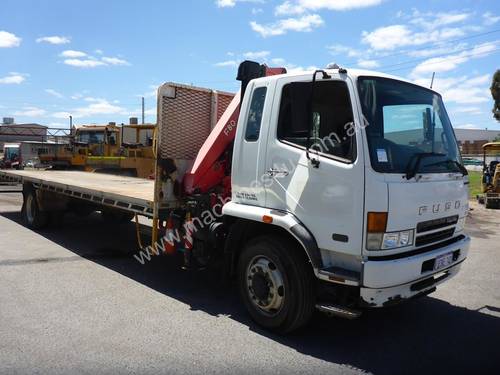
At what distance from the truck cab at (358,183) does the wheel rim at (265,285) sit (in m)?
0.01

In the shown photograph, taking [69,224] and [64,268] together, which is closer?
[64,268]

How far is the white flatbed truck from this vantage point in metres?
3.70

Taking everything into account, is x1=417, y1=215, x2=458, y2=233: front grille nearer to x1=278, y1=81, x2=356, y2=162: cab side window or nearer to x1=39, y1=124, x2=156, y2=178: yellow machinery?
x1=278, y1=81, x2=356, y2=162: cab side window

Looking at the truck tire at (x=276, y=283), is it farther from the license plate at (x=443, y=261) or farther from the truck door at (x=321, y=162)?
the license plate at (x=443, y=261)

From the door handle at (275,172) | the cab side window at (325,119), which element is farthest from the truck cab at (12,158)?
the cab side window at (325,119)

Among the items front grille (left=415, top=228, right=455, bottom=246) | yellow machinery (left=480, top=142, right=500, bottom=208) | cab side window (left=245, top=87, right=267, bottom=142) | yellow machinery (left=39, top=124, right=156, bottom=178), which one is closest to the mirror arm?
cab side window (left=245, top=87, right=267, bottom=142)

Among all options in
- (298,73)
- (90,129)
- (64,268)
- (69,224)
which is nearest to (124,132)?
(90,129)

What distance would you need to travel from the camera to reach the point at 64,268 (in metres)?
6.66

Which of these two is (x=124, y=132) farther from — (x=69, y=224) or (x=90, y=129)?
(x=69, y=224)

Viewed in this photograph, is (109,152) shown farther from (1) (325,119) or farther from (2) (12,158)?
(2) (12,158)

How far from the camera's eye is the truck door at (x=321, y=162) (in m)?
3.72

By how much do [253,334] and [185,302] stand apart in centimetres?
121

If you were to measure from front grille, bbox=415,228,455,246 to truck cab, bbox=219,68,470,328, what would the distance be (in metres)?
0.01

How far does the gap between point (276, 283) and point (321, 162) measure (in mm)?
1234
